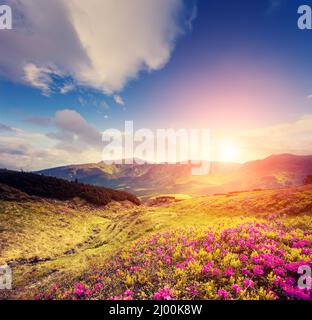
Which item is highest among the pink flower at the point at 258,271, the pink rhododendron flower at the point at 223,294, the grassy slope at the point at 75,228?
the pink flower at the point at 258,271

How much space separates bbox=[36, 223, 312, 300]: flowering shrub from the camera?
8.24m

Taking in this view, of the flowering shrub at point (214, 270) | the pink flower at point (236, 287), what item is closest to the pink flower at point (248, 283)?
the flowering shrub at point (214, 270)

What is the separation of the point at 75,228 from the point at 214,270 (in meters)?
34.8

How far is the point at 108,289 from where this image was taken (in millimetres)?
10539

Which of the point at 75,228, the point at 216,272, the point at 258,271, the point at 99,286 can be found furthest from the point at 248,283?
the point at 75,228

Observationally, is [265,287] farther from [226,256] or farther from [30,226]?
[30,226]

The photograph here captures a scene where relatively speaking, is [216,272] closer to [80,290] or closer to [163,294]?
[163,294]

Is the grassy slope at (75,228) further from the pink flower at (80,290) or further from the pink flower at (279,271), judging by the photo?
the pink flower at (279,271)

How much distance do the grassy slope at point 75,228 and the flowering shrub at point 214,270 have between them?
15.1ft

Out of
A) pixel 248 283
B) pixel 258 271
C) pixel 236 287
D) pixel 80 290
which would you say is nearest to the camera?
pixel 236 287

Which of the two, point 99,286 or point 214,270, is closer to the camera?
point 214,270

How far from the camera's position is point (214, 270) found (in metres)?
9.51

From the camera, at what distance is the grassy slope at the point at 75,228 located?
18.4m

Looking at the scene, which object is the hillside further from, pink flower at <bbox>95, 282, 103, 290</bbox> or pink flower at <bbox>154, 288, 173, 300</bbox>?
pink flower at <bbox>154, 288, 173, 300</bbox>
